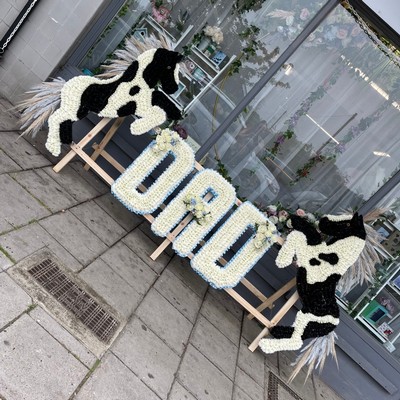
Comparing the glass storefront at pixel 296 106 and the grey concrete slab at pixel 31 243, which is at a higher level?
the glass storefront at pixel 296 106

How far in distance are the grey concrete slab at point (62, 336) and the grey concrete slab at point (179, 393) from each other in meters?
0.60

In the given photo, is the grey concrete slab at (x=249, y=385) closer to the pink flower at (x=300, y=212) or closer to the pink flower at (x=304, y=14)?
the pink flower at (x=300, y=212)

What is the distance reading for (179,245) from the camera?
463 cm

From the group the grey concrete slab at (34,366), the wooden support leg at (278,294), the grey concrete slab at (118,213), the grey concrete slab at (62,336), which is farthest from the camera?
the grey concrete slab at (118,213)

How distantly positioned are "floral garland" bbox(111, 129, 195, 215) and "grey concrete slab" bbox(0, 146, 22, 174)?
34.5 inches

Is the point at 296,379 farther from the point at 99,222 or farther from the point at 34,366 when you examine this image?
the point at 34,366

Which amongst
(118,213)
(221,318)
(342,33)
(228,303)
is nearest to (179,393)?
(221,318)

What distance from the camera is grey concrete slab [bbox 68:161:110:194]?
210 inches

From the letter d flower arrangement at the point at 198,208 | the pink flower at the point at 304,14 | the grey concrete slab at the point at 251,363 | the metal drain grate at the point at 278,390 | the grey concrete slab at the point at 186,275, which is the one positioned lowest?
the grey concrete slab at the point at 186,275

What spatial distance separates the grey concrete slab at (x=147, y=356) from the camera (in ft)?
10.3

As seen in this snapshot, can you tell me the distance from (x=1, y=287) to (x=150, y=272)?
5.75 ft

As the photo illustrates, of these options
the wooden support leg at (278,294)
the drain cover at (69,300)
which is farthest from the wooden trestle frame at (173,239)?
the drain cover at (69,300)

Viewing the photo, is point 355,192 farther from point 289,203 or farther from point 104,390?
point 104,390

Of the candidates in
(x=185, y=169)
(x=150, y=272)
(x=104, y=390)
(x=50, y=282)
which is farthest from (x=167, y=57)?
(x=104, y=390)
